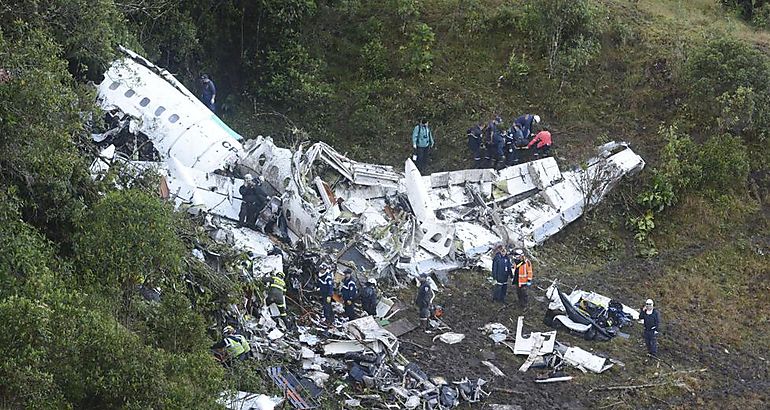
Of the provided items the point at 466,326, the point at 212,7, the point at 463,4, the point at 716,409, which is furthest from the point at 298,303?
the point at 463,4

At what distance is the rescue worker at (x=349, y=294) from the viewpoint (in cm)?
1747

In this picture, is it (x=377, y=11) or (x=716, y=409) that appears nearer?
(x=716, y=409)

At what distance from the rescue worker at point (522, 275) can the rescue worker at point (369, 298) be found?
2870 millimetres

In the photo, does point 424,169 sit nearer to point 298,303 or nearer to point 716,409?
point 298,303

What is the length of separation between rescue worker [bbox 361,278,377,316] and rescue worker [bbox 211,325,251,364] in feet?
8.99

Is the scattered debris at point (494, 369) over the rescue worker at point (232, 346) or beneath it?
beneath

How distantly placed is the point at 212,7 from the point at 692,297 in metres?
15.0

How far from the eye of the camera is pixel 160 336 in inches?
473

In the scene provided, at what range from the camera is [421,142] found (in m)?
23.4

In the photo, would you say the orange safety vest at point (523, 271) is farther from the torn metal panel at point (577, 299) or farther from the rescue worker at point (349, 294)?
the rescue worker at point (349, 294)

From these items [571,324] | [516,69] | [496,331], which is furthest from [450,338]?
[516,69]

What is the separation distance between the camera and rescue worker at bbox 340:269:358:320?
1747cm

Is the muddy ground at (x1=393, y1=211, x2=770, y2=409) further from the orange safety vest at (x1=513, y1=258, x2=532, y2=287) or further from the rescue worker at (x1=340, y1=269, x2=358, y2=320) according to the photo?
the rescue worker at (x1=340, y1=269, x2=358, y2=320)

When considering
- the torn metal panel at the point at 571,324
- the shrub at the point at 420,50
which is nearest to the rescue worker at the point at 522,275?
the torn metal panel at the point at 571,324
